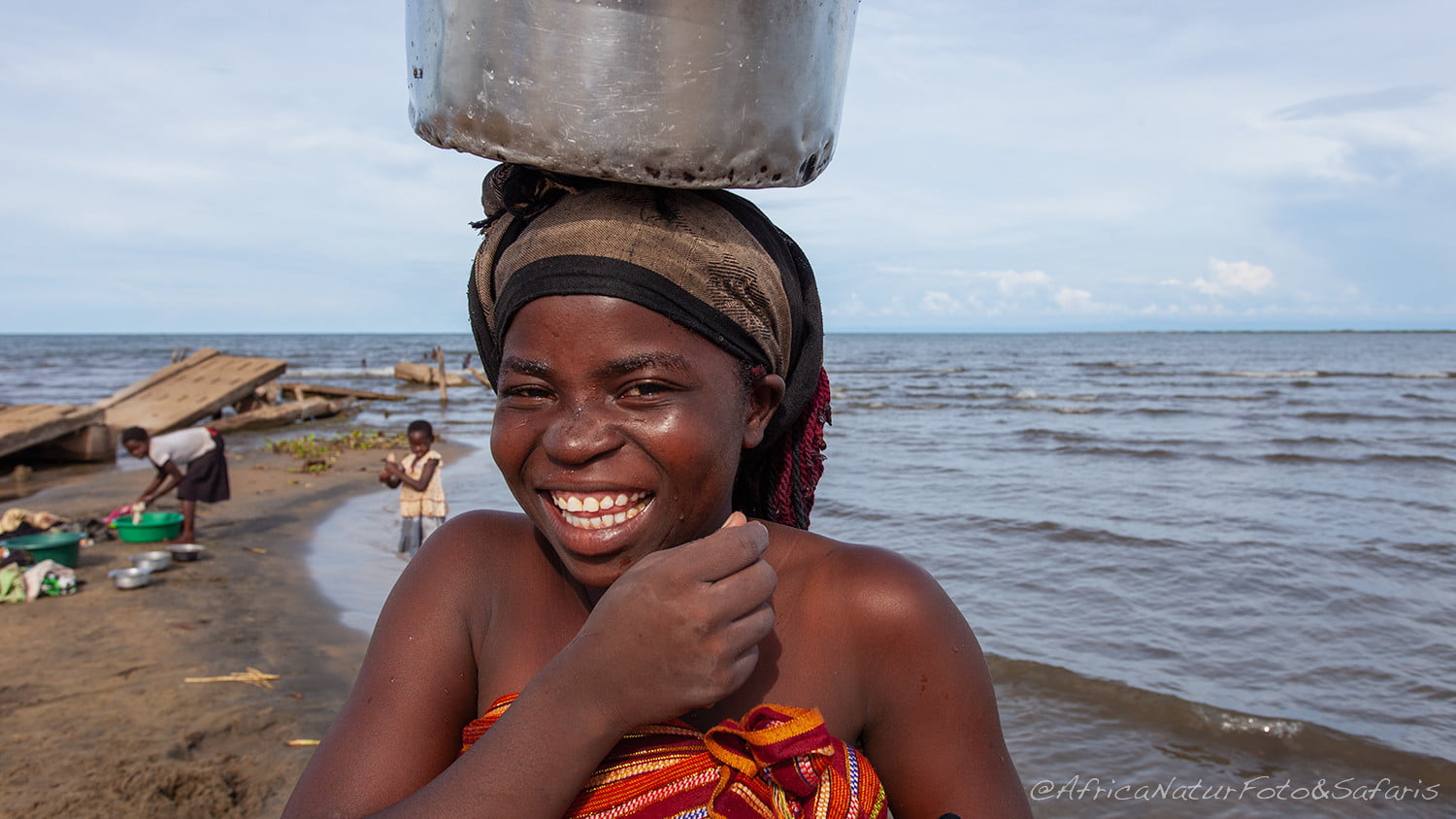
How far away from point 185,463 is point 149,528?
1.23m

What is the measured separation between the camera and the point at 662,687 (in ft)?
3.94

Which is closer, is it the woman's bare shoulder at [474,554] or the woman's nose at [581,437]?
the woman's nose at [581,437]

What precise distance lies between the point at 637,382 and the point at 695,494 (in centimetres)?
20

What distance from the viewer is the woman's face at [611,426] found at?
1.42 m

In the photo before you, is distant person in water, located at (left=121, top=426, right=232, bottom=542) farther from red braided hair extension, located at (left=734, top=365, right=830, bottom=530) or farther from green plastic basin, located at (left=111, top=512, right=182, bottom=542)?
red braided hair extension, located at (left=734, top=365, right=830, bottom=530)

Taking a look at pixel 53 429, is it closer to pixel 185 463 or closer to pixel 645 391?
pixel 185 463

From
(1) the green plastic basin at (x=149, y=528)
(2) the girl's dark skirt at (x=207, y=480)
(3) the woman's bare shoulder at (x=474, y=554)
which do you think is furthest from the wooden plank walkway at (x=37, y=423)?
(3) the woman's bare shoulder at (x=474, y=554)

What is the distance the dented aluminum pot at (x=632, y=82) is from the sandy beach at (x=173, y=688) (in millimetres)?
3705

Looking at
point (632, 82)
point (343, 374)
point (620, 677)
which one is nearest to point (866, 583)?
point (620, 677)

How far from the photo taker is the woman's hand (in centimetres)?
119

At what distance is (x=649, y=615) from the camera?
119 cm

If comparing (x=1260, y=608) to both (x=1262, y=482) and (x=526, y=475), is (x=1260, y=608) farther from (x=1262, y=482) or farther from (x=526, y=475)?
(x=526, y=475)

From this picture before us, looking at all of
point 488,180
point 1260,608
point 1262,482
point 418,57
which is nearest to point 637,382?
point 488,180

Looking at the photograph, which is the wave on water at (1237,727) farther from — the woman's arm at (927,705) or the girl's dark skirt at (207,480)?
the girl's dark skirt at (207,480)
